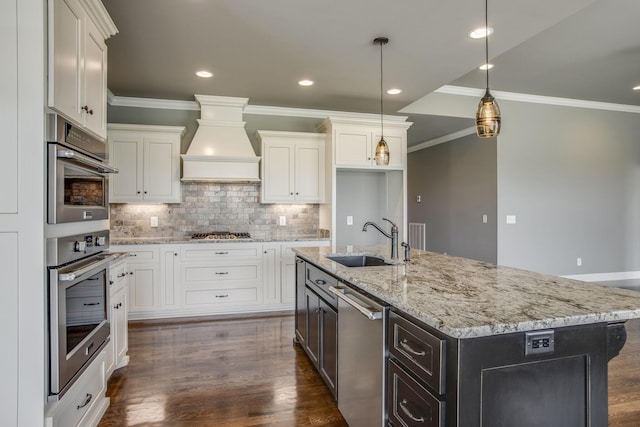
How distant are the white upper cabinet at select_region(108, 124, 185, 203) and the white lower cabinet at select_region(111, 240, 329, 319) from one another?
683 mm

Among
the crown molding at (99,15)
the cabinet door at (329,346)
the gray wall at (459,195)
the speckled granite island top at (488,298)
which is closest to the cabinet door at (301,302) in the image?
the cabinet door at (329,346)

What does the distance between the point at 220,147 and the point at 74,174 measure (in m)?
2.78

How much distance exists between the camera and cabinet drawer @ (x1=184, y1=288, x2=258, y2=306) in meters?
4.29

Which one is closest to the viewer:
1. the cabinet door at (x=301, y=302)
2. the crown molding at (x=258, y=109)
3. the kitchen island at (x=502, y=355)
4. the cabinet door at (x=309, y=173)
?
the kitchen island at (x=502, y=355)

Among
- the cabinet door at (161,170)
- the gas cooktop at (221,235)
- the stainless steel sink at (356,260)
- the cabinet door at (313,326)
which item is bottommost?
the cabinet door at (313,326)

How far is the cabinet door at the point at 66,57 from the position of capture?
1.62m

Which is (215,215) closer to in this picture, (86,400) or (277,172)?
Answer: (277,172)

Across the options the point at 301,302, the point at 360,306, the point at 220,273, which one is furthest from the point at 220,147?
the point at 360,306

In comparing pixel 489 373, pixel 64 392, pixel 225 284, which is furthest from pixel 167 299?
pixel 489 373

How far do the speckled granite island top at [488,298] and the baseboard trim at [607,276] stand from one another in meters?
4.75

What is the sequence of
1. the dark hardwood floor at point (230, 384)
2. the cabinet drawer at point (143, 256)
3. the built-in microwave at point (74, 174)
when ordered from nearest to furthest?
the built-in microwave at point (74, 174) < the dark hardwood floor at point (230, 384) < the cabinet drawer at point (143, 256)

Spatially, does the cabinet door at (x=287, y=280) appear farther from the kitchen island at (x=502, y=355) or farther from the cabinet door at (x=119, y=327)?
the kitchen island at (x=502, y=355)

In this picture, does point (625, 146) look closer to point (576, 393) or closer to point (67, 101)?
point (576, 393)

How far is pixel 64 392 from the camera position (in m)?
1.69
